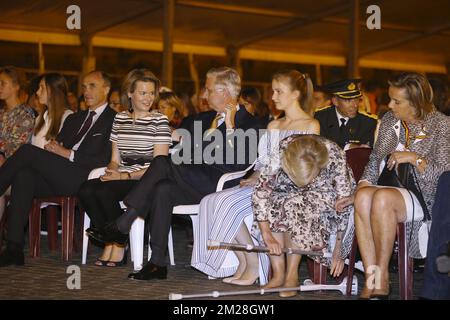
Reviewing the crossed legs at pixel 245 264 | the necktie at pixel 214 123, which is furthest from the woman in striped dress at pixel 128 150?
the crossed legs at pixel 245 264

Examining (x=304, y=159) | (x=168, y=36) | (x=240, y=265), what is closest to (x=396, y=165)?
(x=304, y=159)

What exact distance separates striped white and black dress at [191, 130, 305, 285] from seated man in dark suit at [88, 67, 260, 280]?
223mm

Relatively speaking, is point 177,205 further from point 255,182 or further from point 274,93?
point 274,93

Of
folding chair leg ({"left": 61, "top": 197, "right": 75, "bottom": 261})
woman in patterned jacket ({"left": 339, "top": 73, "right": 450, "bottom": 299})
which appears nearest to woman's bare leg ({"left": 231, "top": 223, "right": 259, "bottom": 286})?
woman in patterned jacket ({"left": 339, "top": 73, "right": 450, "bottom": 299})

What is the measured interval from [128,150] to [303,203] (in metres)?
1.72

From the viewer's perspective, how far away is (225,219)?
5.41m

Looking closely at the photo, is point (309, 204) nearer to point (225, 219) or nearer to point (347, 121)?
point (225, 219)

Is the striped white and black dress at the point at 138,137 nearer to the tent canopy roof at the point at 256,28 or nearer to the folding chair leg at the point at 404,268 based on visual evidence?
the folding chair leg at the point at 404,268

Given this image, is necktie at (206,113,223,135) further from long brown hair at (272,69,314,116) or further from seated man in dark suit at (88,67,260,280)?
long brown hair at (272,69,314,116)

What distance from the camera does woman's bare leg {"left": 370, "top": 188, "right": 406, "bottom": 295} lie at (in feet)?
15.1

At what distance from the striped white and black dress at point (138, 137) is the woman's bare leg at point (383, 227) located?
1906mm

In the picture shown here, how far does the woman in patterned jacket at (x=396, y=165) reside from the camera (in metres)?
4.62
